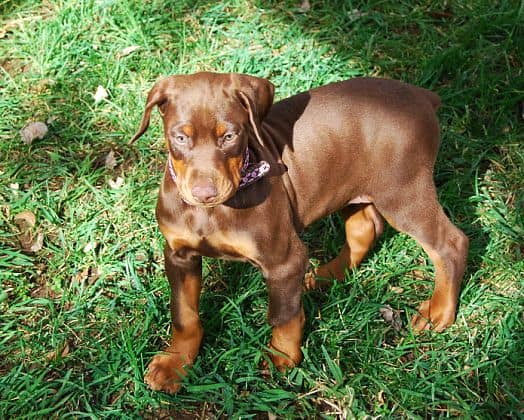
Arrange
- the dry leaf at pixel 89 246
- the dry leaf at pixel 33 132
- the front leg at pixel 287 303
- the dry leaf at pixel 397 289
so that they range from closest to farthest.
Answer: the front leg at pixel 287 303 < the dry leaf at pixel 397 289 < the dry leaf at pixel 89 246 < the dry leaf at pixel 33 132

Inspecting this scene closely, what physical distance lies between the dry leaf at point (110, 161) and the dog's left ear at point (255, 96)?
193 cm

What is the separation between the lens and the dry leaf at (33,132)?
5.36 meters

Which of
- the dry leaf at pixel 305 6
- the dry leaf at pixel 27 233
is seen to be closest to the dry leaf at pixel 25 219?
the dry leaf at pixel 27 233

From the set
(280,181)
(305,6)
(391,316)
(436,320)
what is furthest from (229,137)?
(305,6)

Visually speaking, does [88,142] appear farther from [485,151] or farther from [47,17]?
[485,151]

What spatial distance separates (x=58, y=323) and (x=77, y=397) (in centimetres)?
49

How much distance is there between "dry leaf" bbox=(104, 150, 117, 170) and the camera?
5262 millimetres

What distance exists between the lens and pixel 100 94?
220 inches

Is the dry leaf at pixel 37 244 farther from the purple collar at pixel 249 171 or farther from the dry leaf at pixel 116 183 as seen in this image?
the purple collar at pixel 249 171

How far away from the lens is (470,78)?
5629 mm

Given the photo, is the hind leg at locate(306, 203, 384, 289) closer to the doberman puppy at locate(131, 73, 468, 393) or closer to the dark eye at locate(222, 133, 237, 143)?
the doberman puppy at locate(131, 73, 468, 393)

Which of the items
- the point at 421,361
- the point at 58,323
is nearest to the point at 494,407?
the point at 421,361

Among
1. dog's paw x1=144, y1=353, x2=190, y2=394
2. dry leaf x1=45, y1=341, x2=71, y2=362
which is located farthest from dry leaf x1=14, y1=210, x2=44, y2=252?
dog's paw x1=144, y1=353, x2=190, y2=394

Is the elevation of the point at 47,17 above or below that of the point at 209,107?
below
